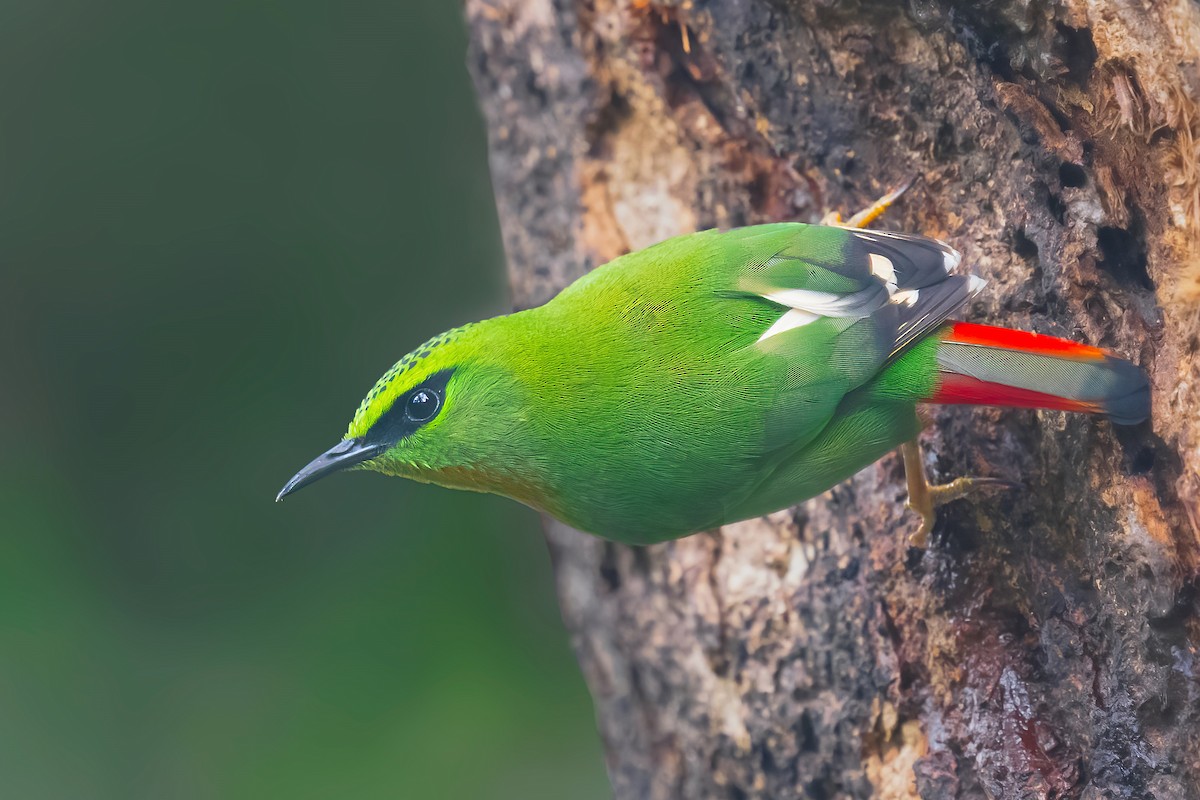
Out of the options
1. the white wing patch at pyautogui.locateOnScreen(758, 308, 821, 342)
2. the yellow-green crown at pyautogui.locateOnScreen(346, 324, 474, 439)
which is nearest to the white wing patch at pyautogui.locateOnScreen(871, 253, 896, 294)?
the white wing patch at pyautogui.locateOnScreen(758, 308, 821, 342)

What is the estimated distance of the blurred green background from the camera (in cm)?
543

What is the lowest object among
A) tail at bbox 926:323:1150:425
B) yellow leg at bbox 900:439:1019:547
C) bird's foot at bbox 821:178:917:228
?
yellow leg at bbox 900:439:1019:547

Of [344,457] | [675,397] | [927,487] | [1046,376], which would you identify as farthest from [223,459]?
[1046,376]

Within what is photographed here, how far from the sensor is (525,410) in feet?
9.64

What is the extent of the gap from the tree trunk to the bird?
0.24m

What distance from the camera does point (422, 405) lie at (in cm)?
288

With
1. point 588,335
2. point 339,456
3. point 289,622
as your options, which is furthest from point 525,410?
point 289,622

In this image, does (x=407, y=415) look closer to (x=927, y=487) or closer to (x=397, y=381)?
(x=397, y=381)

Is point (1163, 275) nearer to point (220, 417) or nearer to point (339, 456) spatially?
point (339, 456)

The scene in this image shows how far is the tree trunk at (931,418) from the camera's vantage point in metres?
2.58

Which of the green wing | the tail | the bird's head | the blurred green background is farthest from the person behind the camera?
the blurred green background

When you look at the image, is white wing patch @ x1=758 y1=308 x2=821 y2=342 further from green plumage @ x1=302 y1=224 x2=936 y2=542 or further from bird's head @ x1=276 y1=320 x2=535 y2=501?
bird's head @ x1=276 y1=320 x2=535 y2=501

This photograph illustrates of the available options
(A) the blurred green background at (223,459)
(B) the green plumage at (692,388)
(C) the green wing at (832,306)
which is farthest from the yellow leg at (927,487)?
(A) the blurred green background at (223,459)

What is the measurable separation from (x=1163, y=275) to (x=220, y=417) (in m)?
4.48
